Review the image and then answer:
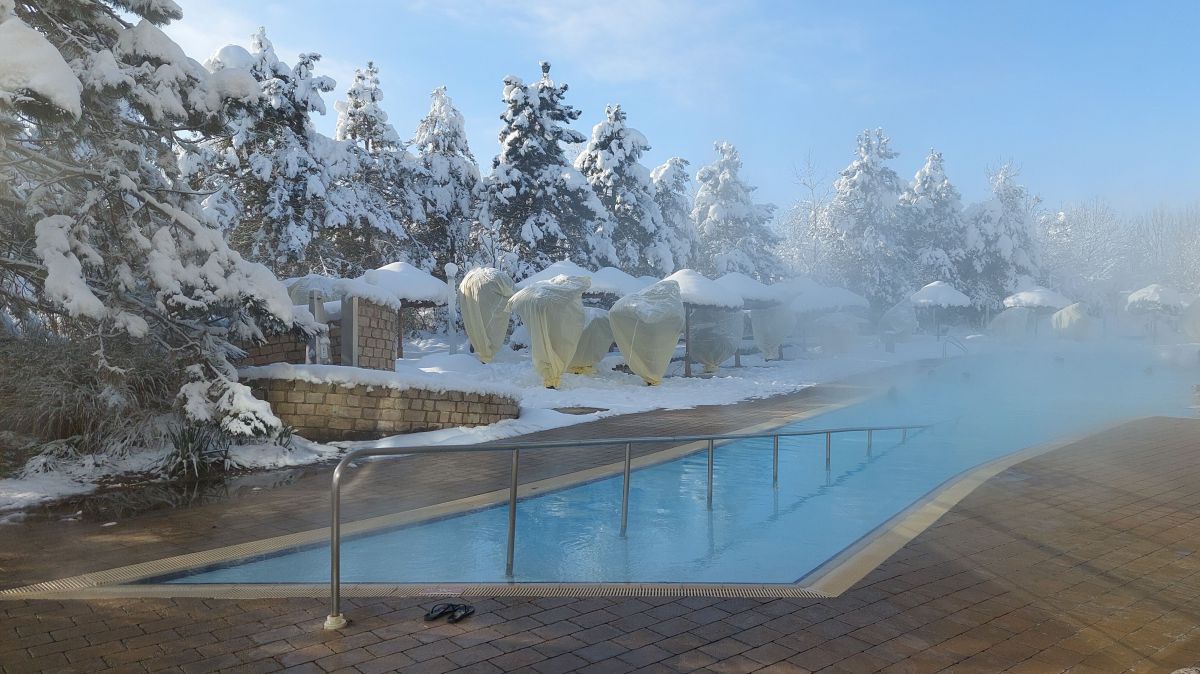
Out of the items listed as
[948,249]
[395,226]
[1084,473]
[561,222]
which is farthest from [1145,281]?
[1084,473]

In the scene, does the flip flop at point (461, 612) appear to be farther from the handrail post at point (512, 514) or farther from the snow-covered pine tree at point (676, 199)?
the snow-covered pine tree at point (676, 199)

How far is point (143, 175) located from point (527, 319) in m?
9.16

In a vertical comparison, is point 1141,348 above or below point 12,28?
below

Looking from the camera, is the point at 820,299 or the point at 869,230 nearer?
the point at 820,299

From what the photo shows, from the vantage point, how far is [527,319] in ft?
56.3

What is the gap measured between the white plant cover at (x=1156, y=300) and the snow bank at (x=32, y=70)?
Result: 151 ft

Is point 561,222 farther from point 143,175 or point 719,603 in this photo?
point 719,603

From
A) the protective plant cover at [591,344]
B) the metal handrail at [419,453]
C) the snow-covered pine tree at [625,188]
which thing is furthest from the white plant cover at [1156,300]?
the metal handrail at [419,453]

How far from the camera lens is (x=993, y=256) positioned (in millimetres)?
49656

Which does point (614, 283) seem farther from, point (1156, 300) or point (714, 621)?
point (1156, 300)

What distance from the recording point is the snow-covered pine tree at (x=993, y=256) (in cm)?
4916

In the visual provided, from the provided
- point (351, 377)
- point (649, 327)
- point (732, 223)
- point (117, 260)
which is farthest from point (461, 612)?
point (732, 223)

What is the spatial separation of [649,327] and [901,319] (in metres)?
26.5

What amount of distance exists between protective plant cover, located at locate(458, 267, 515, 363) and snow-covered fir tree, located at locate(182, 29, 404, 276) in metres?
6.38
